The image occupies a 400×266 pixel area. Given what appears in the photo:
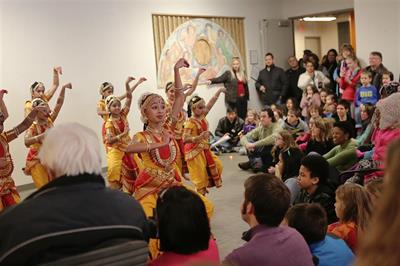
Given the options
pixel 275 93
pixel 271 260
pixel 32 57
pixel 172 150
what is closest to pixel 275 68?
pixel 275 93

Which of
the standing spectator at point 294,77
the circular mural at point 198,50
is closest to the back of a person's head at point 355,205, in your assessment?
the circular mural at point 198,50

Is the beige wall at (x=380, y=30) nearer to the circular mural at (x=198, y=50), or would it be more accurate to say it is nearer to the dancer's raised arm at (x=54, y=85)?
the circular mural at (x=198, y=50)

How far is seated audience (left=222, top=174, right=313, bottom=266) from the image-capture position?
1.97m

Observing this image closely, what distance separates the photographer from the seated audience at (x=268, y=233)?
1970mm

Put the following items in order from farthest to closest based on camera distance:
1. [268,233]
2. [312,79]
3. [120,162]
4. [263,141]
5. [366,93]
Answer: [312,79], [366,93], [263,141], [120,162], [268,233]

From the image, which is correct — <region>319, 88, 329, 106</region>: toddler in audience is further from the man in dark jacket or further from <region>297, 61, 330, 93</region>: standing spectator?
the man in dark jacket

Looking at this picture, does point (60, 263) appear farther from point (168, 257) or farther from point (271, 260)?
point (271, 260)

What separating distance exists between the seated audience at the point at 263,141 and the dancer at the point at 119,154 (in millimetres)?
1711

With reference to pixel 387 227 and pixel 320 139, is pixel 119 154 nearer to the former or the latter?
pixel 320 139

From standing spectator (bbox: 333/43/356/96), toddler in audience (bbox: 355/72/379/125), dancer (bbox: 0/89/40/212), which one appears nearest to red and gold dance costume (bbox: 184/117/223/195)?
dancer (bbox: 0/89/40/212)

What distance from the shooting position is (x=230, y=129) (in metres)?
9.41

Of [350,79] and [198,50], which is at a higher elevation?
[198,50]

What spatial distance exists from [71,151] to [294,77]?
29.6ft

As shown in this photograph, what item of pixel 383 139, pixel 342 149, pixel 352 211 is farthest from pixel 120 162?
pixel 352 211
